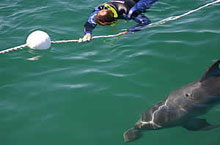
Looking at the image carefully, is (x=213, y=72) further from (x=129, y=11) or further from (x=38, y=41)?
(x=129, y=11)

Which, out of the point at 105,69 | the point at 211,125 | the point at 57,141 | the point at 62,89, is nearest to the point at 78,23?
the point at 105,69

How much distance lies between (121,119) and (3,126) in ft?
6.89

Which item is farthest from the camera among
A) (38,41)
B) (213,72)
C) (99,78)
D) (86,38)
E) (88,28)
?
(88,28)

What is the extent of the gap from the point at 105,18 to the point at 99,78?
8.69 ft

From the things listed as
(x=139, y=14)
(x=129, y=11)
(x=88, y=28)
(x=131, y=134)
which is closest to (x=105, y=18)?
(x=88, y=28)

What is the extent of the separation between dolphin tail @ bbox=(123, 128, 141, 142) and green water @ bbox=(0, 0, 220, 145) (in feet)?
0.31

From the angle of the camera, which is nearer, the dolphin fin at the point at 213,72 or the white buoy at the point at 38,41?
the dolphin fin at the point at 213,72

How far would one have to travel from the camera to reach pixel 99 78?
5.62 metres

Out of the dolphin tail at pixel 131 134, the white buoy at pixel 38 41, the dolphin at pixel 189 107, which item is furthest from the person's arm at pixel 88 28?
the dolphin tail at pixel 131 134

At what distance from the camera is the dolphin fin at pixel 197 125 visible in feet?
13.5

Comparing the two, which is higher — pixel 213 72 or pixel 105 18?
pixel 105 18

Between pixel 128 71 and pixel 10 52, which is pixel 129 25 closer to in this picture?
pixel 128 71

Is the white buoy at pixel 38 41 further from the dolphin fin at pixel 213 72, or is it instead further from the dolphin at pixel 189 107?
the dolphin fin at pixel 213 72

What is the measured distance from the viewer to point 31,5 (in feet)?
32.2
